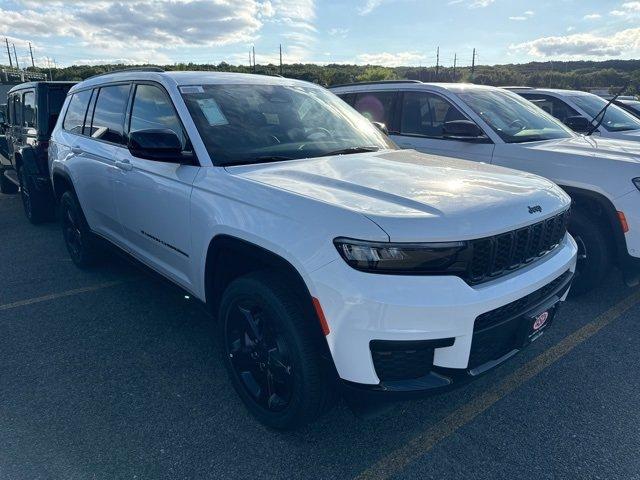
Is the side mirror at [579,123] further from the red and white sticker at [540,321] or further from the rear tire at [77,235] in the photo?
the rear tire at [77,235]

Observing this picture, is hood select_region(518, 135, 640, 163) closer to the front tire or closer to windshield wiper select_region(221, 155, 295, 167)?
windshield wiper select_region(221, 155, 295, 167)

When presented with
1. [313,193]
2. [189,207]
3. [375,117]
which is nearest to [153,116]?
[189,207]

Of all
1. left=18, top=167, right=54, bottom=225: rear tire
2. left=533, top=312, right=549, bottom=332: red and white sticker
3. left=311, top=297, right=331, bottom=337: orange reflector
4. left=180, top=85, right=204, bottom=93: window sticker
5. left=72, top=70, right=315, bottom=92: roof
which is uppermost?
left=72, top=70, right=315, bottom=92: roof

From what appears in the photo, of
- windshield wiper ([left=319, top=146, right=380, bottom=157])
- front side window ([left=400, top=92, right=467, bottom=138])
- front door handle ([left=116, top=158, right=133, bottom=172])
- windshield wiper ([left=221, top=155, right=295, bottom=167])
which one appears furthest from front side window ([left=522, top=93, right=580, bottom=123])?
front door handle ([left=116, top=158, right=133, bottom=172])

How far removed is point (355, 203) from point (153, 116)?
6.17 feet

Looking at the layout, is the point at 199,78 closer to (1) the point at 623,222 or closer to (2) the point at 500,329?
(2) the point at 500,329

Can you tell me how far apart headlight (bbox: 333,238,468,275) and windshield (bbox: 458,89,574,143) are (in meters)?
3.28

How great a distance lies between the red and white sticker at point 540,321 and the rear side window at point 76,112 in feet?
13.8

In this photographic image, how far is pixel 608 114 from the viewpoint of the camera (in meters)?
7.32

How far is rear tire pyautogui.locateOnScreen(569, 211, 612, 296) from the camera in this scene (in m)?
4.00

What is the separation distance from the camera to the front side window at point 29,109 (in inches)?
270

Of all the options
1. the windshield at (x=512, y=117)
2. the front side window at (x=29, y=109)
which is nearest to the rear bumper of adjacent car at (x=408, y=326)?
the windshield at (x=512, y=117)

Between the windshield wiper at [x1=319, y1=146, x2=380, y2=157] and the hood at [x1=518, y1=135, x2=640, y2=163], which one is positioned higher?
the windshield wiper at [x1=319, y1=146, x2=380, y2=157]

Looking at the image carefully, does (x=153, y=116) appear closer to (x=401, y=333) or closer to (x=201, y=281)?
(x=201, y=281)
